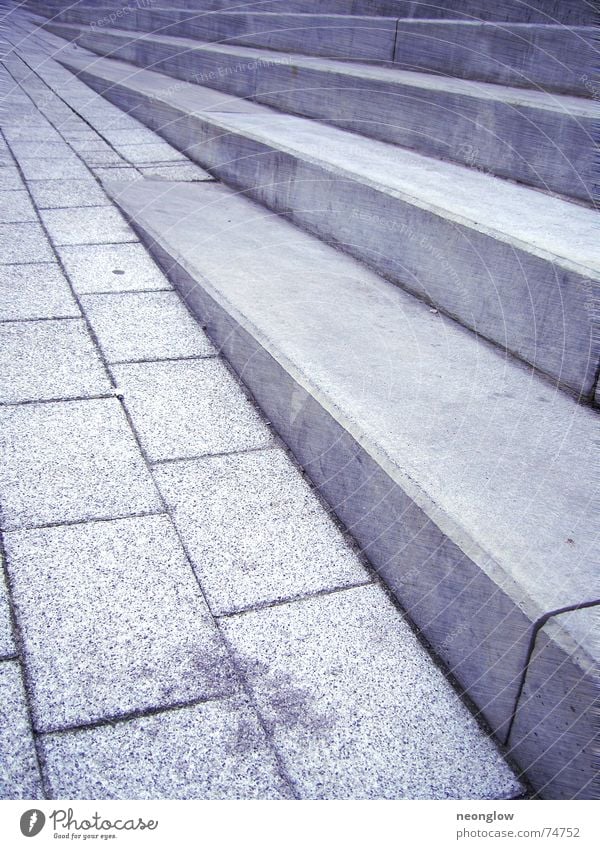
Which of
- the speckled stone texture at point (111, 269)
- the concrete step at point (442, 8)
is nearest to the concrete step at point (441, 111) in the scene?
the concrete step at point (442, 8)

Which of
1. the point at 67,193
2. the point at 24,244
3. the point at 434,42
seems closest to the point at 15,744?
the point at 24,244

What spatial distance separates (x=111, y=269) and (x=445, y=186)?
1.15 metres

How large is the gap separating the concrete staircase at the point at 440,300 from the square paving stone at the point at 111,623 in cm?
38

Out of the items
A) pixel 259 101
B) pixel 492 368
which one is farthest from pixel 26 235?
pixel 492 368

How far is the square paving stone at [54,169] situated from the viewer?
350 cm

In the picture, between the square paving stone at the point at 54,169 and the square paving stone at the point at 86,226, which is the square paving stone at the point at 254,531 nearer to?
the square paving stone at the point at 86,226

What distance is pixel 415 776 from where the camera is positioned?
1.10 m

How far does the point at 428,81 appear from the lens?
281 centimetres

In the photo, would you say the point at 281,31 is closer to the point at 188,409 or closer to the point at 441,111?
the point at 441,111

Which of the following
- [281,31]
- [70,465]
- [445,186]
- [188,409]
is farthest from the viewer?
[281,31]

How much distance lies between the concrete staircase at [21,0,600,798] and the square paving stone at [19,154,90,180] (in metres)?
0.37

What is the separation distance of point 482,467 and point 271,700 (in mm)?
558

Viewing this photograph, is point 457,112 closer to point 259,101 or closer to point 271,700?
point 259,101
